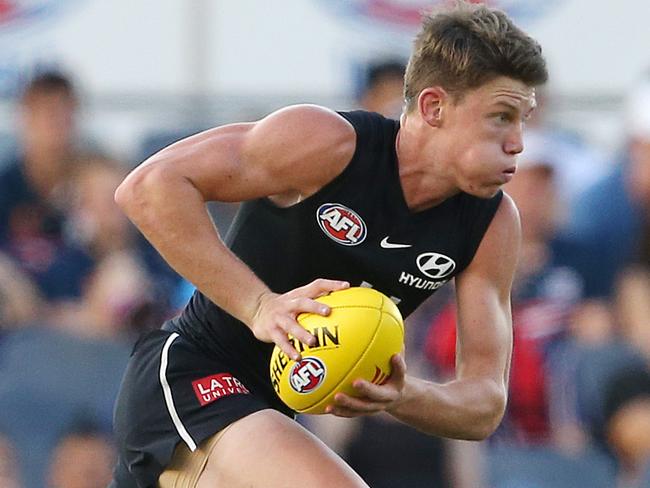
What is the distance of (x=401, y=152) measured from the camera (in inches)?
209

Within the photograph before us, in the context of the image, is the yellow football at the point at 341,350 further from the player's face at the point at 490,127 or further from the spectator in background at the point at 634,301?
the spectator in background at the point at 634,301

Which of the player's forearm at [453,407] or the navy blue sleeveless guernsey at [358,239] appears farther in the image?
the navy blue sleeveless guernsey at [358,239]

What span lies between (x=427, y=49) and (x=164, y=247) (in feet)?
3.56

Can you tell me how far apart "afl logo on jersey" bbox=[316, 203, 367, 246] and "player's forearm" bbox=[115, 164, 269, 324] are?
35 cm

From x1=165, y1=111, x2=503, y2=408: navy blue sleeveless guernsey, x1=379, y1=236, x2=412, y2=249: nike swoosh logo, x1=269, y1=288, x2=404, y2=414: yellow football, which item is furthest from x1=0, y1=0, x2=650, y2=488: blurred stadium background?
x1=269, y1=288, x2=404, y2=414: yellow football

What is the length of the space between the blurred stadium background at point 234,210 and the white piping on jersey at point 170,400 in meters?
2.73

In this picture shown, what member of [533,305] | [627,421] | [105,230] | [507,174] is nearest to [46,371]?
[105,230]

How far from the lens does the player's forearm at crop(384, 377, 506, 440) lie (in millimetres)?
4938

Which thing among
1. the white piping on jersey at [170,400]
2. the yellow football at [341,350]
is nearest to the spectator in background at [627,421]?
the white piping on jersey at [170,400]

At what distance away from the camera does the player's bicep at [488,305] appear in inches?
212

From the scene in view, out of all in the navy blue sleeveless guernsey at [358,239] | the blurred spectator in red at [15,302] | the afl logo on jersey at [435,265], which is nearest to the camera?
the navy blue sleeveless guernsey at [358,239]

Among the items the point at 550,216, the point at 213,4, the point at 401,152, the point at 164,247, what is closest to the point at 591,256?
the point at 550,216

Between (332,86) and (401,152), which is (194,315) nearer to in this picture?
(401,152)

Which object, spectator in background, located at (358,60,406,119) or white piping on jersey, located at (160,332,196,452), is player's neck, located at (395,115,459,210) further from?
spectator in background, located at (358,60,406,119)
